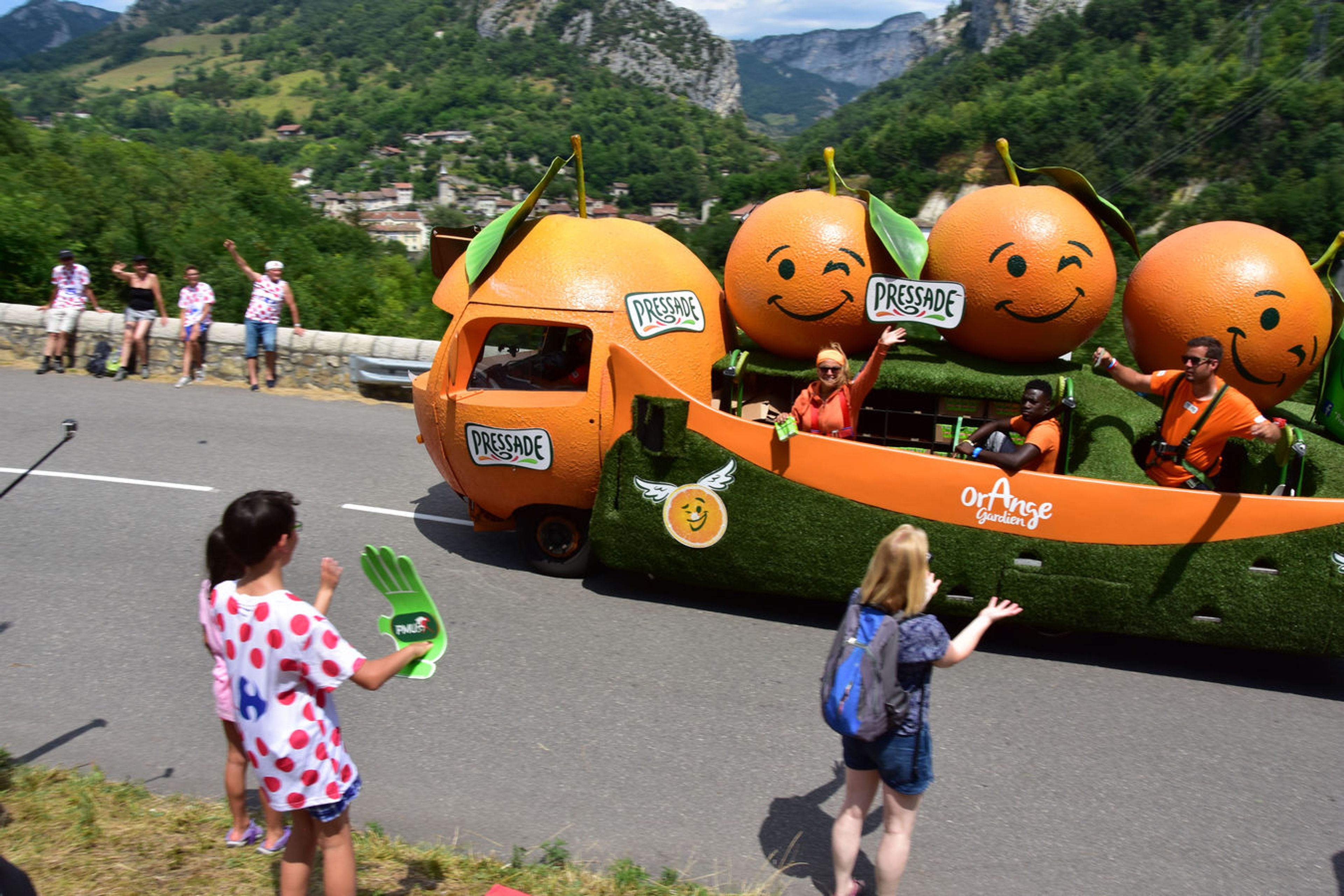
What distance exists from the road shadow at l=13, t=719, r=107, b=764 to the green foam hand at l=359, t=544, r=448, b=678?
7.97 ft

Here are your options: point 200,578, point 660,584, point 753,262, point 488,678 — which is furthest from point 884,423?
point 200,578

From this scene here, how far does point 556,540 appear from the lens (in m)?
6.50

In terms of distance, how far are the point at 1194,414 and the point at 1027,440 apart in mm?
870

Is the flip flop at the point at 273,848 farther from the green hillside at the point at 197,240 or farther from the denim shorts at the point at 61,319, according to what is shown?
the denim shorts at the point at 61,319

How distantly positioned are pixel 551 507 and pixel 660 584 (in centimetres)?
89

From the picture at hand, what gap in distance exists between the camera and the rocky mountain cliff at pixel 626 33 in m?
154

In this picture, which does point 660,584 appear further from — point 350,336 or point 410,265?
point 410,265

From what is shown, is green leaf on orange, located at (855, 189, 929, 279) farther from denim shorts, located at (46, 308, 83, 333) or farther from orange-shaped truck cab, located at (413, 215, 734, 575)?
denim shorts, located at (46, 308, 83, 333)

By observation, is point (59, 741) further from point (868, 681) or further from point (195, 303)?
point (195, 303)

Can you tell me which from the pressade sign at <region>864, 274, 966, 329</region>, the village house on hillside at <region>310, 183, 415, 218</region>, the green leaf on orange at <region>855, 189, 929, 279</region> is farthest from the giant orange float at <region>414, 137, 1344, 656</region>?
the village house on hillside at <region>310, 183, 415, 218</region>

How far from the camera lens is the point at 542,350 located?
7062 mm

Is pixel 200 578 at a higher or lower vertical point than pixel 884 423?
lower

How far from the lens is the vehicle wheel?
6398 mm

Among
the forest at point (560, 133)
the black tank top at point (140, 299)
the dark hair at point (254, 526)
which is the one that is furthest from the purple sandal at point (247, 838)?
the black tank top at point (140, 299)
